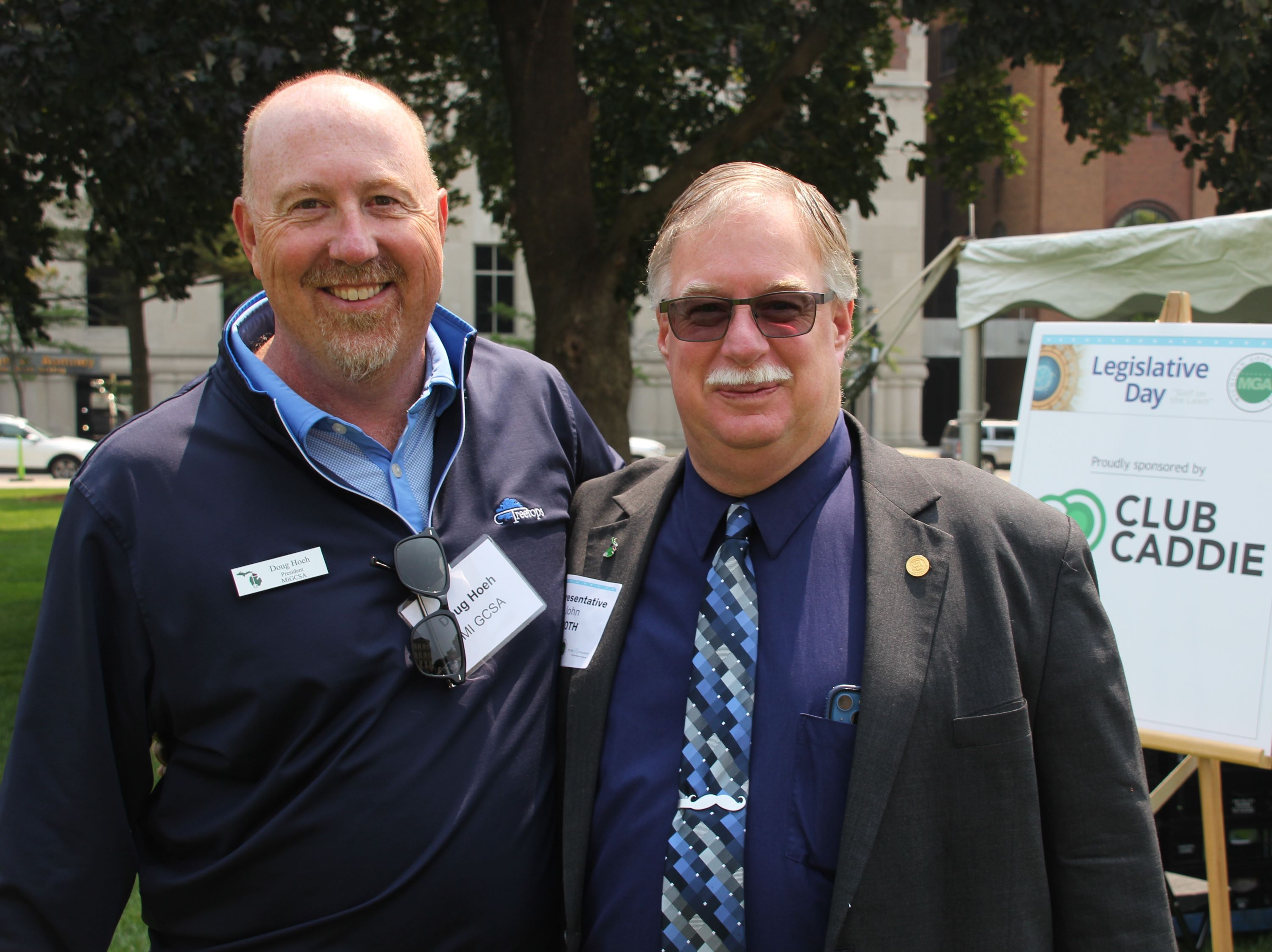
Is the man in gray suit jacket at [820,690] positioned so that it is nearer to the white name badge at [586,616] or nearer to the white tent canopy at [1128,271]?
the white name badge at [586,616]

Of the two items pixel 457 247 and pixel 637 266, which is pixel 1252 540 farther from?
pixel 457 247

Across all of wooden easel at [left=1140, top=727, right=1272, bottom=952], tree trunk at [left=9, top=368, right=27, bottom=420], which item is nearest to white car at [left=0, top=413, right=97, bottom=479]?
tree trunk at [left=9, top=368, right=27, bottom=420]

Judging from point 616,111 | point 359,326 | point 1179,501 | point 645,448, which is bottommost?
point 645,448

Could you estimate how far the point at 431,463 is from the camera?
2.34 m

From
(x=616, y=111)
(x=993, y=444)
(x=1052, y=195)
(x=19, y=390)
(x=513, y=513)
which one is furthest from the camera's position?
(x=1052, y=195)

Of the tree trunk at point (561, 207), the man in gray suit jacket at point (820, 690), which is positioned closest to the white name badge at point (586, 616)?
the man in gray suit jacket at point (820, 690)

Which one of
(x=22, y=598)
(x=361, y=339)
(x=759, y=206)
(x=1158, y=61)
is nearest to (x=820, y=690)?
(x=759, y=206)

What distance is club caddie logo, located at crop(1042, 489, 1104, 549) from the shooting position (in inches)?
150

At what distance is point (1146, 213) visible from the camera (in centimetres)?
3381

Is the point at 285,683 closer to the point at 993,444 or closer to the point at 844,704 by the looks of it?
the point at 844,704

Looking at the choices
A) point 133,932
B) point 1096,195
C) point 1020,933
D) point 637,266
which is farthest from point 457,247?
point 1020,933

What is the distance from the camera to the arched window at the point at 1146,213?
33906mm

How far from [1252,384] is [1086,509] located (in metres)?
0.69

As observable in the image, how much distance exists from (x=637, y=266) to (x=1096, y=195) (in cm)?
3225
